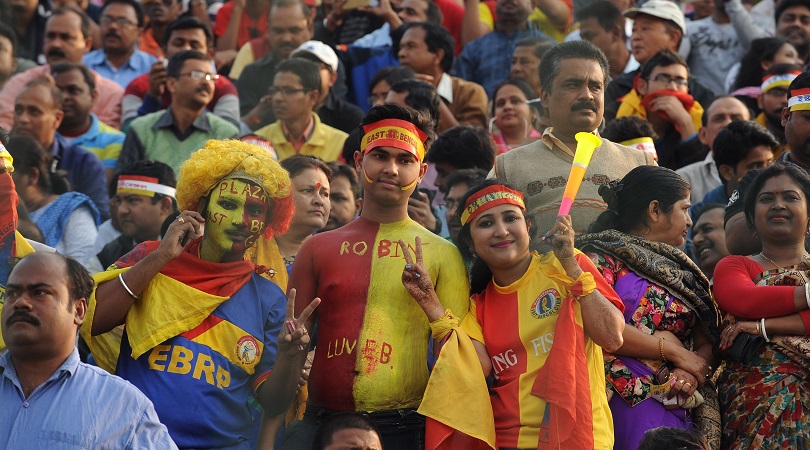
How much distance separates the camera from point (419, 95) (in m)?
9.09

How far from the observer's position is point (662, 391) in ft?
19.7

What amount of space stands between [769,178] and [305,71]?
14.5 feet

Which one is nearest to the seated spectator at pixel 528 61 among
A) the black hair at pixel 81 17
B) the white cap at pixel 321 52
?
the white cap at pixel 321 52

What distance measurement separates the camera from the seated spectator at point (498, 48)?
38.1ft

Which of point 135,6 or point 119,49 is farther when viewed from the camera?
point 135,6

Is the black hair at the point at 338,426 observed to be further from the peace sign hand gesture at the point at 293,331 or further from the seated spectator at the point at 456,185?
the seated spectator at the point at 456,185

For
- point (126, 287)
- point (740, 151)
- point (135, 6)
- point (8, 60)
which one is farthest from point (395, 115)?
point (135, 6)

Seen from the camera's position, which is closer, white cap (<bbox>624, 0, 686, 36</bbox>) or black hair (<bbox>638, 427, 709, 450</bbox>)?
black hair (<bbox>638, 427, 709, 450</bbox>)

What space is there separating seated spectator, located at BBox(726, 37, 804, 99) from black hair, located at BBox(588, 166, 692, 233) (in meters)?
4.33

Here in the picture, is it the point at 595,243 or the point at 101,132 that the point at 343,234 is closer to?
the point at 595,243

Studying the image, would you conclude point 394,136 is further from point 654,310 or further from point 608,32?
point 608,32

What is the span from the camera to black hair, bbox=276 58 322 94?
32.7ft

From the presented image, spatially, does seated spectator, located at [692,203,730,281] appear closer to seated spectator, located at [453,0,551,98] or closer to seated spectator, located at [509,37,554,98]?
seated spectator, located at [509,37,554,98]

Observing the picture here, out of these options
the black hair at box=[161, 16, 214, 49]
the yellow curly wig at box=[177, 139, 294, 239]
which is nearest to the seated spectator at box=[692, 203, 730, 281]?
the yellow curly wig at box=[177, 139, 294, 239]
